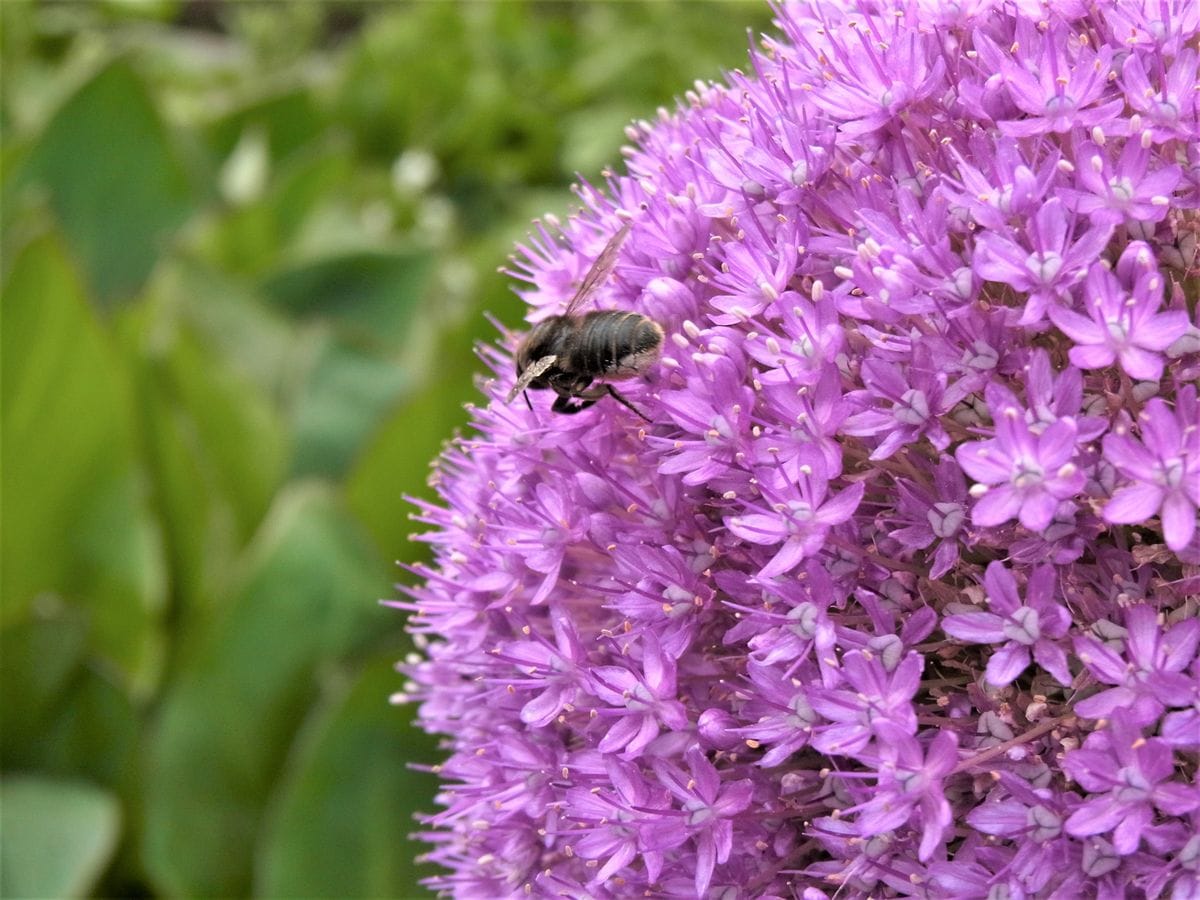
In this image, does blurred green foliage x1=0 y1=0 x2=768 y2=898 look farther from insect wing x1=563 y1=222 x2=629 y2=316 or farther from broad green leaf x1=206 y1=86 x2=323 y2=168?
insect wing x1=563 y1=222 x2=629 y2=316

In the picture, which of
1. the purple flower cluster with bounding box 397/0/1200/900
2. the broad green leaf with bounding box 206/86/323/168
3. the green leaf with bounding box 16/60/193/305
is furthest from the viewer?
the broad green leaf with bounding box 206/86/323/168

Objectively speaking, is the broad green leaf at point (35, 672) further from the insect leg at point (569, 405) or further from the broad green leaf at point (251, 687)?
the insect leg at point (569, 405)

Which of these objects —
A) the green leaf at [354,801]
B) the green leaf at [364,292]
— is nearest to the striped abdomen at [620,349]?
the green leaf at [354,801]

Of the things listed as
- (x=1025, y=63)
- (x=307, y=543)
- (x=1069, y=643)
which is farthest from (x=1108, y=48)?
(x=307, y=543)

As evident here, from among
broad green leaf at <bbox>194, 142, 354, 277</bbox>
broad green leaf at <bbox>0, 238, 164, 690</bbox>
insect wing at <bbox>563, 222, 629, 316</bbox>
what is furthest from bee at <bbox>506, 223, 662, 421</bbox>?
broad green leaf at <bbox>194, 142, 354, 277</bbox>

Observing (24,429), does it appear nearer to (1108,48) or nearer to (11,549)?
(11,549)

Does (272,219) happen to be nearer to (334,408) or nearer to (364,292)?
(364,292)
